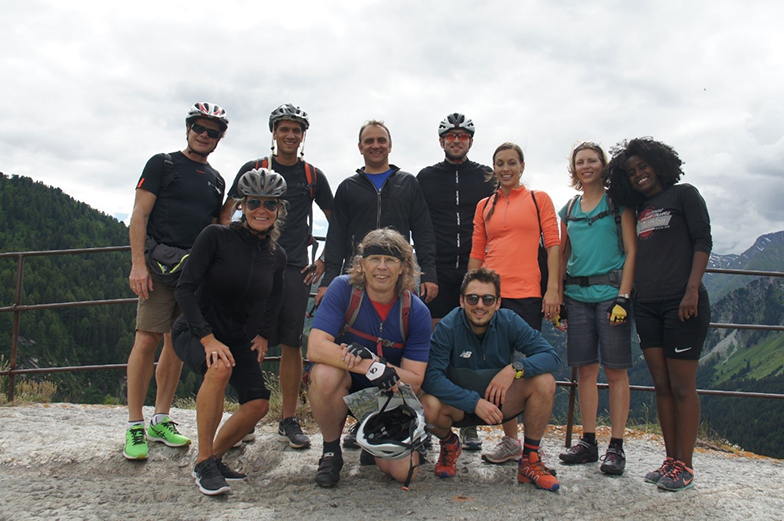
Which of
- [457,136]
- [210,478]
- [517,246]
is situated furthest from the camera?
[457,136]

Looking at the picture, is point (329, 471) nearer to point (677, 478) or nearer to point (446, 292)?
point (446, 292)

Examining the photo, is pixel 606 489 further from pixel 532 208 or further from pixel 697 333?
pixel 532 208

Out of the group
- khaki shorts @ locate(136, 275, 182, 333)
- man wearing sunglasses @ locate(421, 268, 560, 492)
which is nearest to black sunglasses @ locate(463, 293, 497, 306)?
man wearing sunglasses @ locate(421, 268, 560, 492)

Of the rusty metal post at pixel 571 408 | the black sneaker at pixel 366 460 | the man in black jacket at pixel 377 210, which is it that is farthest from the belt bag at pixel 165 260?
the rusty metal post at pixel 571 408

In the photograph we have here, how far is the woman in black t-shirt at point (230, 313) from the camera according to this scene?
339 cm

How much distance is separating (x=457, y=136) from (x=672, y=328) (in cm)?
224

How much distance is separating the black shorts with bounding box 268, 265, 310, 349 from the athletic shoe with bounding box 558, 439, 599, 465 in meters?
2.16

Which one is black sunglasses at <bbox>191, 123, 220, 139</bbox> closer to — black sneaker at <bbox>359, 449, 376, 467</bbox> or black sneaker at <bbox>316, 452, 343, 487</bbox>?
black sneaker at <bbox>316, 452, 343, 487</bbox>

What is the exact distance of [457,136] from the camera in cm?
472

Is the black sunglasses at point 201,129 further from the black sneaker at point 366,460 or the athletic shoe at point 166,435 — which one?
the black sneaker at point 366,460

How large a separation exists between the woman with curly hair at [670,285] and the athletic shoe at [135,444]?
3.45 meters

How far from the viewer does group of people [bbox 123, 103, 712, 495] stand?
3547mm

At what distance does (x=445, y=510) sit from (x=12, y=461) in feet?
9.99

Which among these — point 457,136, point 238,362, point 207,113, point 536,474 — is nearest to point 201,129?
point 207,113
